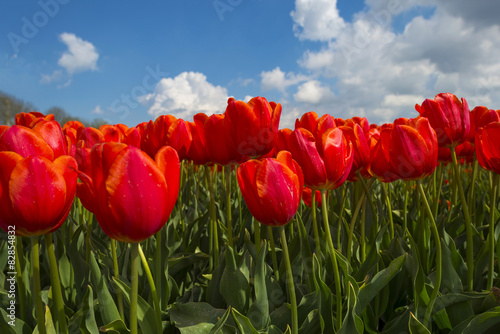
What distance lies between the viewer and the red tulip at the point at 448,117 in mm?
1925

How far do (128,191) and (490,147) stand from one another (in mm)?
1561

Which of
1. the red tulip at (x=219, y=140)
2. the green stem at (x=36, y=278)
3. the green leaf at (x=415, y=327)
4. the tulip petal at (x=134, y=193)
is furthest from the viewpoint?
the red tulip at (x=219, y=140)

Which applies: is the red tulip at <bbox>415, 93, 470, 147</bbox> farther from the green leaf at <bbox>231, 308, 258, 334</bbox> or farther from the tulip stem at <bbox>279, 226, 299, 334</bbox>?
the green leaf at <bbox>231, 308, 258, 334</bbox>

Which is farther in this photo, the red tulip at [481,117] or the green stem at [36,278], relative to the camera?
the red tulip at [481,117]

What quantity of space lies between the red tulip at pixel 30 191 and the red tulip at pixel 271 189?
0.55 metres

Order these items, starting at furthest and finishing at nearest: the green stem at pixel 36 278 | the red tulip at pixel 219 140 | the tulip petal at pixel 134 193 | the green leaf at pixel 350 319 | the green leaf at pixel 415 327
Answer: the red tulip at pixel 219 140
the green leaf at pixel 415 327
the green leaf at pixel 350 319
the green stem at pixel 36 278
the tulip petal at pixel 134 193

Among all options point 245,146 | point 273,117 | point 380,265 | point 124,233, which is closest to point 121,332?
point 124,233

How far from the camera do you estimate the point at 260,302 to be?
4.98 ft

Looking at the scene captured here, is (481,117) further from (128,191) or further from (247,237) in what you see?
(128,191)

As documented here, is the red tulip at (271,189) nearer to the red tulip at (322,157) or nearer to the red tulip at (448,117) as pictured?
the red tulip at (322,157)

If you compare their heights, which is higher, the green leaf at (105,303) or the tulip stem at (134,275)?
the tulip stem at (134,275)

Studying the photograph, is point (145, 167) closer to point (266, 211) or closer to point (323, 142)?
point (266, 211)

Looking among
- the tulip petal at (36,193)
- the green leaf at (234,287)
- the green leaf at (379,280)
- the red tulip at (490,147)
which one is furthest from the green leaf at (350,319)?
the tulip petal at (36,193)

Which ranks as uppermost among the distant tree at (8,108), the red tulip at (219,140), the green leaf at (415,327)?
the distant tree at (8,108)
